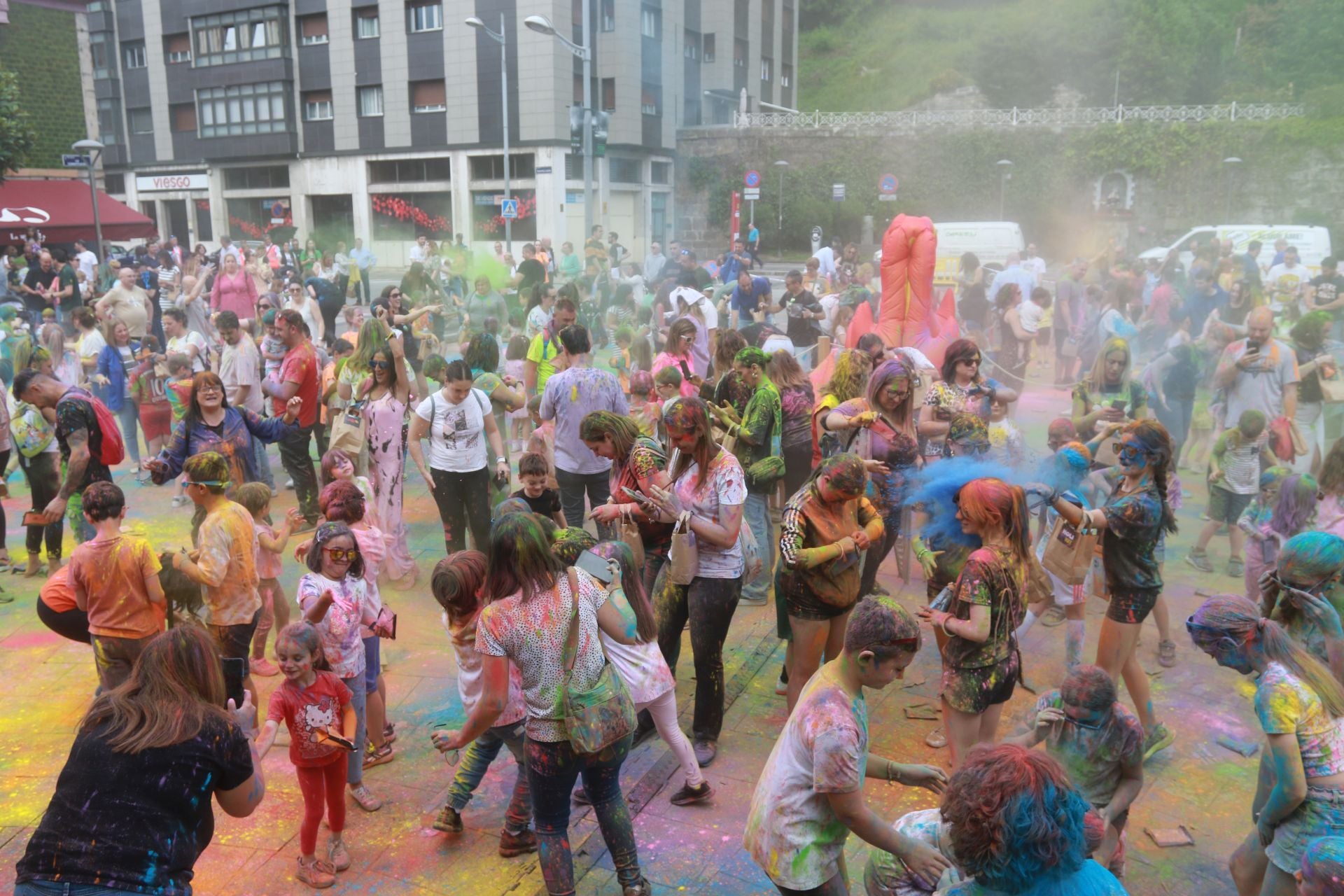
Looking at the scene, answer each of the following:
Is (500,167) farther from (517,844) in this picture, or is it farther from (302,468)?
(517,844)

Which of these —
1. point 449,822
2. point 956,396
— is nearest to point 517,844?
point 449,822

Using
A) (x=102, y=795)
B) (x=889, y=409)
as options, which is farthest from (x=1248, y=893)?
(x=102, y=795)

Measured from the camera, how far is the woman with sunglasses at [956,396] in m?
5.90

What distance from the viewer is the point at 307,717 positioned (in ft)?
12.1

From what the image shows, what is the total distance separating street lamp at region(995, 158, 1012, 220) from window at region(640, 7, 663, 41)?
14.6 m

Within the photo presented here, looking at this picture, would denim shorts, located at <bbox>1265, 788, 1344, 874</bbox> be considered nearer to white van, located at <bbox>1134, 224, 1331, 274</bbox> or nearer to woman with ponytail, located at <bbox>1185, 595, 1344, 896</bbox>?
woman with ponytail, located at <bbox>1185, 595, 1344, 896</bbox>

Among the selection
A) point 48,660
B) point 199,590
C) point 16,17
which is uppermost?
point 16,17

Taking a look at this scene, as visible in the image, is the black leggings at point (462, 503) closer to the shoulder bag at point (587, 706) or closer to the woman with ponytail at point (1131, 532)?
the shoulder bag at point (587, 706)

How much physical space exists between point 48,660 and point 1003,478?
5719 millimetres

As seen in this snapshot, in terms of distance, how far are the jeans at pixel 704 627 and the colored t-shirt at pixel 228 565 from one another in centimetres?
200

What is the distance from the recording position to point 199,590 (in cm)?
478

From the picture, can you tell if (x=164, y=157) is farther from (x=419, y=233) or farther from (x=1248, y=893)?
(x=1248, y=893)

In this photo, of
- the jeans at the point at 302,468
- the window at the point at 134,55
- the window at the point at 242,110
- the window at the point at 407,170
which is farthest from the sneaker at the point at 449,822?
the window at the point at 134,55

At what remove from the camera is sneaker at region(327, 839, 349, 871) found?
3.86 metres
